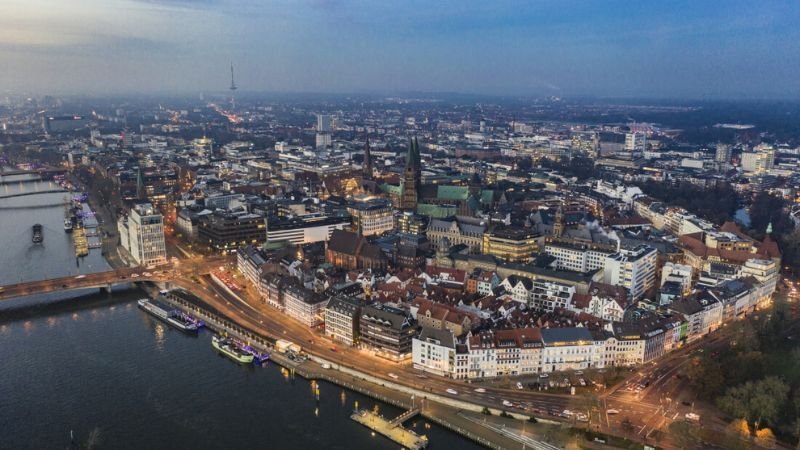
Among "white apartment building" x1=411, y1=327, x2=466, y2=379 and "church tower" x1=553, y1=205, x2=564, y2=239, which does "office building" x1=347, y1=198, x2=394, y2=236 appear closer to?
"church tower" x1=553, y1=205, x2=564, y2=239

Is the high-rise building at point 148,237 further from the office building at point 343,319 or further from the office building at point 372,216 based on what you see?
the office building at point 343,319

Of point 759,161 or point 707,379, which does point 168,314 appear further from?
point 759,161

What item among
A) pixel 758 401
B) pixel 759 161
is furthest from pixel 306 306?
pixel 759 161

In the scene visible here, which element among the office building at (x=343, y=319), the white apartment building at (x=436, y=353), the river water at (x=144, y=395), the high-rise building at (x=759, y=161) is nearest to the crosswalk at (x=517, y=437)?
the river water at (x=144, y=395)

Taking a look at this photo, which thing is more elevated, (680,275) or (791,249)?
(680,275)

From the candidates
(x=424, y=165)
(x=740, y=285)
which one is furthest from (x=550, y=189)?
(x=740, y=285)

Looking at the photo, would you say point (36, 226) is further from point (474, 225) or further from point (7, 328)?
point (474, 225)

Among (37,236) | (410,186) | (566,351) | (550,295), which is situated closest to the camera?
(566,351)
